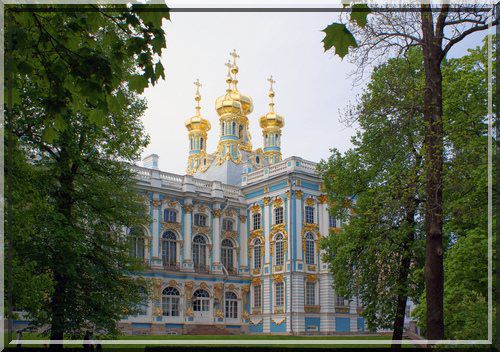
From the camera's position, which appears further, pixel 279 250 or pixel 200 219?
pixel 200 219

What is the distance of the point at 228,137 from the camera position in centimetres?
3834

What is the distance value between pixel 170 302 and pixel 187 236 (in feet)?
11.9

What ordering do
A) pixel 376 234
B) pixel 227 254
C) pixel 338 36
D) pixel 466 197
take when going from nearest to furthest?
pixel 338 36, pixel 466 197, pixel 376 234, pixel 227 254

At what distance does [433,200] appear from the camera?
799 centimetres

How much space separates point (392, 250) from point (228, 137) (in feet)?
81.8

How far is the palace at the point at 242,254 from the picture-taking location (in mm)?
30641

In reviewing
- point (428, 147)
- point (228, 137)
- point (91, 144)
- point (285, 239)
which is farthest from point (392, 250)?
point (228, 137)

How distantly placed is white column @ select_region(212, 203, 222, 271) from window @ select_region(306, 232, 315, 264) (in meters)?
4.85

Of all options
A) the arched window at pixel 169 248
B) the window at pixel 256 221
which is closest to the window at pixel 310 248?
the window at pixel 256 221

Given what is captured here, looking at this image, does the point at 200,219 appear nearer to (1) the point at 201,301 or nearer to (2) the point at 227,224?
(2) the point at 227,224

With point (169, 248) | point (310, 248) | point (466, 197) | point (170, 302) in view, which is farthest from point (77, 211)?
point (310, 248)

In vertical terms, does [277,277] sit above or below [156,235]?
below

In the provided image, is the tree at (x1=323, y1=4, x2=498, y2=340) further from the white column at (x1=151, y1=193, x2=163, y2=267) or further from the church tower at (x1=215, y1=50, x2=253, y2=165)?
the church tower at (x1=215, y1=50, x2=253, y2=165)

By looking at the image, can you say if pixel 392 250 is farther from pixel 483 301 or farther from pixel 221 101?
pixel 221 101
